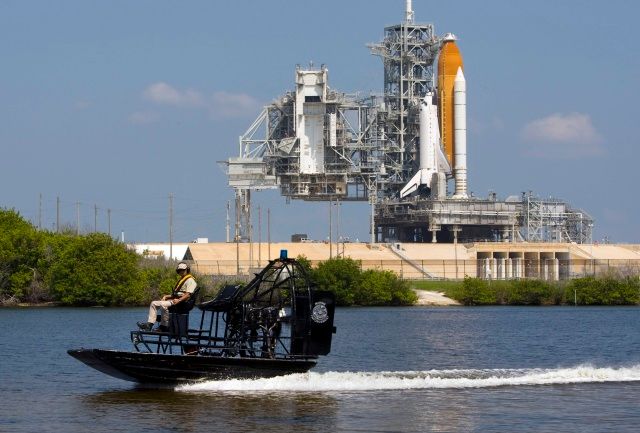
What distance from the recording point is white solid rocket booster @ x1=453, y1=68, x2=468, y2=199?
497 ft

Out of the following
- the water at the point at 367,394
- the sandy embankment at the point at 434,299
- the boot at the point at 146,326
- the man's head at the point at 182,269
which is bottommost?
the water at the point at 367,394

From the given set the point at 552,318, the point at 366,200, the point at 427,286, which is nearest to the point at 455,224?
the point at 366,200

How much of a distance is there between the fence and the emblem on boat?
3402 inches

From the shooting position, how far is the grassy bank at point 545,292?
384 ft

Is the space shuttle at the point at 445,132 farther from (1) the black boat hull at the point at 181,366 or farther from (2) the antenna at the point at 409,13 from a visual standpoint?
(1) the black boat hull at the point at 181,366

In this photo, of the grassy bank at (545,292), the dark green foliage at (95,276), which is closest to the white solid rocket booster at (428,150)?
the grassy bank at (545,292)

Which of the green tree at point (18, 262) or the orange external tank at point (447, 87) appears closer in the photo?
the green tree at point (18, 262)

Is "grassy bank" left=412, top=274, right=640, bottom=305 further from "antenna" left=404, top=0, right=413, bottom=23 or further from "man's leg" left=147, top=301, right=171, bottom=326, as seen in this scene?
"man's leg" left=147, top=301, right=171, bottom=326

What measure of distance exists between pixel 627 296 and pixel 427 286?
1650 centimetres

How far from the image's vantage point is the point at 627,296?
119812mm

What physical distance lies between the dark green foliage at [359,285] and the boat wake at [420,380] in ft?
207

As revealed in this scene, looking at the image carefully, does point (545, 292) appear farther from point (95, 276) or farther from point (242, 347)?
point (242, 347)

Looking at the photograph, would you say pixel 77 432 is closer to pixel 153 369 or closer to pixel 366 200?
pixel 153 369

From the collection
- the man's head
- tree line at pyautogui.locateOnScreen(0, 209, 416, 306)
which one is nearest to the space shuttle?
tree line at pyautogui.locateOnScreen(0, 209, 416, 306)
